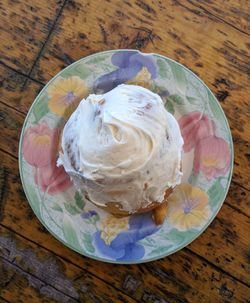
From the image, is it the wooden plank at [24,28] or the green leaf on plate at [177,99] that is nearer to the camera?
the green leaf on plate at [177,99]

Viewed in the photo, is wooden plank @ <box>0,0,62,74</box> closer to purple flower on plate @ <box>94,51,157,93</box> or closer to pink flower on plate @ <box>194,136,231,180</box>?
purple flower on plate @ <box>94,51,157,93</box>

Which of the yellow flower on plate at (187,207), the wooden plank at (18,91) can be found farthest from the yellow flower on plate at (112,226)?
the wooden plank at (18,91)

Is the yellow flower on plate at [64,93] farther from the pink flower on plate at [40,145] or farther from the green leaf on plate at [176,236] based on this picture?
the green leaf on plate at [176,236]

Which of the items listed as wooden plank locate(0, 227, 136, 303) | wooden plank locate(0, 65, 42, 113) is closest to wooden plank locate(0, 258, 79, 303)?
wooden plank locate(0, 227, 136, 303)

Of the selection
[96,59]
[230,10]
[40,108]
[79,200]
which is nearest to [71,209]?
[79,200]

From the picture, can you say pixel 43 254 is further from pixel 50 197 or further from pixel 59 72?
pixel 59 72

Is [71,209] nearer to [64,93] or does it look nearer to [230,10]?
[64,93]
